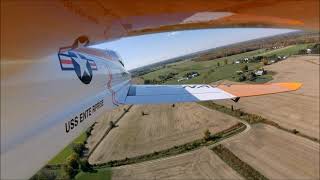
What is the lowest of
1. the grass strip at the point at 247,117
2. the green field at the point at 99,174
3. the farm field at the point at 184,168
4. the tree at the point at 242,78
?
the green field at the point at 99,174

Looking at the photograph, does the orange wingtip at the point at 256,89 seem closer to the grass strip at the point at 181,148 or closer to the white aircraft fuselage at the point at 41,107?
the white aircraft fuselage at the point at 41,107

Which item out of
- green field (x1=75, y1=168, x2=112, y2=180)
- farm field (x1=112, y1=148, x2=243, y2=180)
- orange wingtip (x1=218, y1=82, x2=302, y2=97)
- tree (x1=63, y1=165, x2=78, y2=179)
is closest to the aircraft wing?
orange wingtip (x1=218, y1=82, x2=302, y2=97)

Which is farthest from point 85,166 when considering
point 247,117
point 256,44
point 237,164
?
point 256,44

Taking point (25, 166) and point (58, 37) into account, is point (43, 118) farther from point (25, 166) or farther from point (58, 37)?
point (58, 37)

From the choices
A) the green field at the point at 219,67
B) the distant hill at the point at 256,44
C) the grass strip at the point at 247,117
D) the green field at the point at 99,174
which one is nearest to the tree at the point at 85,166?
the green field at the point at 99,174

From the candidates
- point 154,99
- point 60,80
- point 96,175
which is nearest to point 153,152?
point 96,175

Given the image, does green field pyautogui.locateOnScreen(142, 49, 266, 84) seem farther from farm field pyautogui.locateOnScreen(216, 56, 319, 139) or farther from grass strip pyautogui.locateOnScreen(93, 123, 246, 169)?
grass strip pyautogui.locateOnScreen(93, 123, 246, 169)
